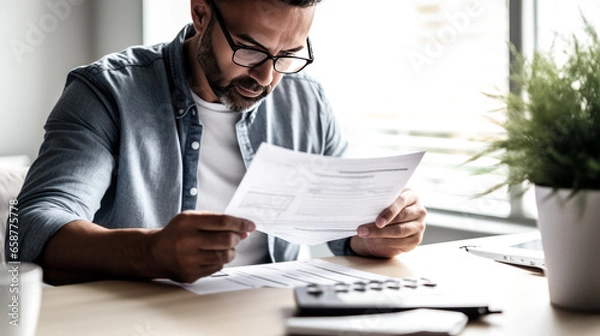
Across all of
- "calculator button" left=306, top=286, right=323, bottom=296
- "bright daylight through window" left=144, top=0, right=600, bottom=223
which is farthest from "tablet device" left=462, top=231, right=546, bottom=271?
"bright daylight through window" left=144, top=0, right=600, bottom=223

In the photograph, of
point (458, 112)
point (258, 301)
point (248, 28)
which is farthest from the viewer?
point (458, 112)

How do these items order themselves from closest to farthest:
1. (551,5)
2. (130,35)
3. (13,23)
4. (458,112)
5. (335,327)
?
(335,327)
(551,5)
(458,112)
(13,23)
(130,35)

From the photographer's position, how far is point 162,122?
1.57 metres

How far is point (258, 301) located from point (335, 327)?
222 mm

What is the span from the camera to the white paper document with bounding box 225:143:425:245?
99 cm

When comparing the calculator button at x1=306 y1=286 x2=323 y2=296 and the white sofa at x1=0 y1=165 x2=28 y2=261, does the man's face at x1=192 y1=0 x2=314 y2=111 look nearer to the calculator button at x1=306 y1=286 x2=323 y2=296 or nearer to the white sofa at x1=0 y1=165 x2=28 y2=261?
the white sofa at x1=0 y1=165 x2=28 y2=261

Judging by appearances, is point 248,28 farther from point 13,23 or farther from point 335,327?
point 13,23

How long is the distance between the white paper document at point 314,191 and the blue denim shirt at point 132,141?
0.26 meters

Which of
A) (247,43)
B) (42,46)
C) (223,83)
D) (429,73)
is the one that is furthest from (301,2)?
(42,46)

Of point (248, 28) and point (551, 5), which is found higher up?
point (551, 5)

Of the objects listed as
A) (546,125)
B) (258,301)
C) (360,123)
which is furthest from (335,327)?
(360,123)

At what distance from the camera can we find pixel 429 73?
2.57 metres

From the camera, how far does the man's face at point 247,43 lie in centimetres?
147

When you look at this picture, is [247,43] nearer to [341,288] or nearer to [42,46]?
[341,288]
